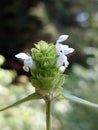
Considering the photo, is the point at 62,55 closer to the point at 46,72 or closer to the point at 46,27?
the point at 46,72

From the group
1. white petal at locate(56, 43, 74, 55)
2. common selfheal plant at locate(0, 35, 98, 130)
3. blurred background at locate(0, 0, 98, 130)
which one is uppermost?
blurred background at locate(0, 0, 98, 130)

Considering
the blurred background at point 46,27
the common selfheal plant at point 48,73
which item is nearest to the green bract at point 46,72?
the common selfheal plant at point 48,73

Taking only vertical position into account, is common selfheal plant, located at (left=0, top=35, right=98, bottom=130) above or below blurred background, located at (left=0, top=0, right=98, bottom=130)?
below

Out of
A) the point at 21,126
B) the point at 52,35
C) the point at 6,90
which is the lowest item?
the point at 21,126

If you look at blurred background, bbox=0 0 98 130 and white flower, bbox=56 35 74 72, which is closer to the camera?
white flower, bbox=56 35 74 72

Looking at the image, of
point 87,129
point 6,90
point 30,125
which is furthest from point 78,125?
point 6,90

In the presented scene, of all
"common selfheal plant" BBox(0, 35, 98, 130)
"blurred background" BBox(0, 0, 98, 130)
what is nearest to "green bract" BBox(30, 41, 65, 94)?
"common selfheal plant" BBox(0, 35, 98, 130)

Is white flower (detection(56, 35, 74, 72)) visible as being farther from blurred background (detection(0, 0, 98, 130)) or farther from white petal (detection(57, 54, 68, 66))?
blurred background (detection(0, 0, 98, 130))

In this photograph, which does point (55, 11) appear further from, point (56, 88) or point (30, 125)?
point (56, 88)
